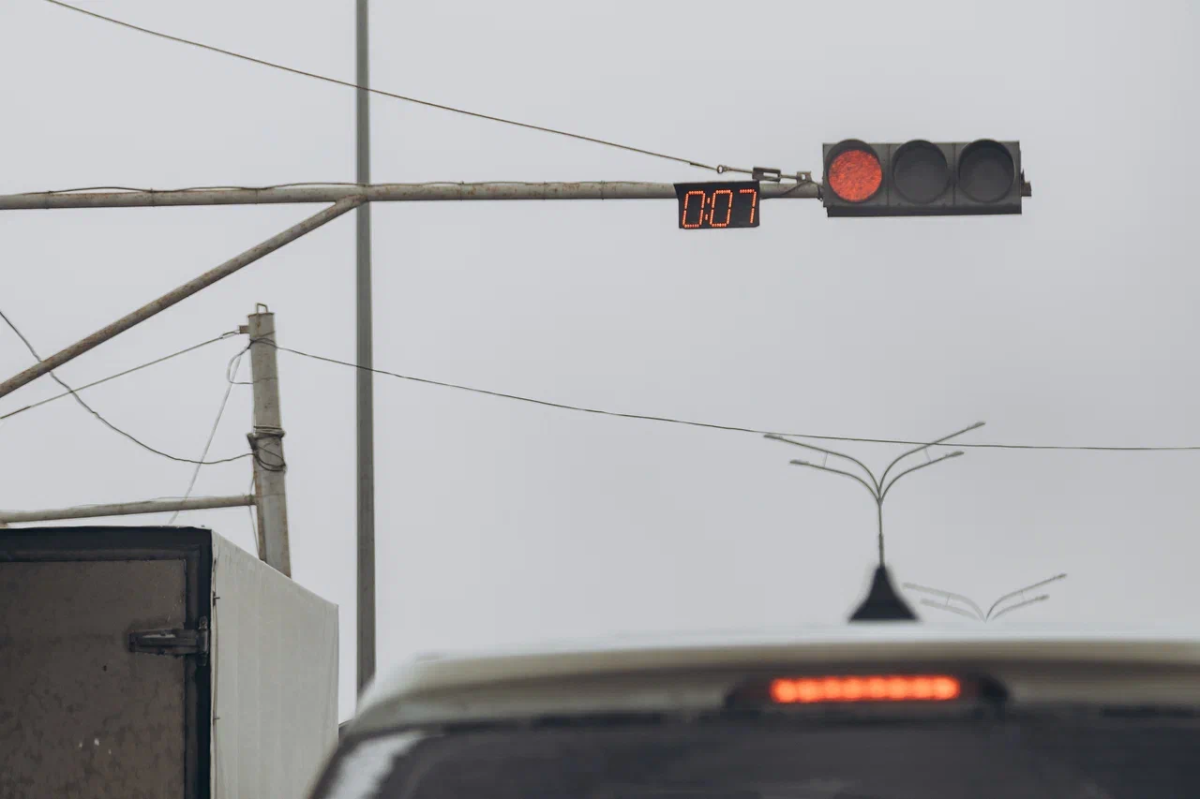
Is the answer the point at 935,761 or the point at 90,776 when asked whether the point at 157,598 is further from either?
the point at 935,761

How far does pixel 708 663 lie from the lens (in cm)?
230

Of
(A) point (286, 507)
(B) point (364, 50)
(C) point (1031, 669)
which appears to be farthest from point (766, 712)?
(A) point (286, 507)

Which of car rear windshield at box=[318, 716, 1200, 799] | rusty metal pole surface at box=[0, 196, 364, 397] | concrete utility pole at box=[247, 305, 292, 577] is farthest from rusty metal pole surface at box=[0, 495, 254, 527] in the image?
car rear windshield at box=[318, 716, 1200, 799]

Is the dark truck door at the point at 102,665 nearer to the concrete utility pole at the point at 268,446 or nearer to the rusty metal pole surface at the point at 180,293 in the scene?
the rusty metal pole surface at the point at 180,293

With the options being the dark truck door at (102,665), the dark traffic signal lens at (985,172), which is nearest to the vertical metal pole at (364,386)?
the dark traffic signal lens at (985,172)

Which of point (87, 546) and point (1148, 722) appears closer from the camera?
point (1148, 722)

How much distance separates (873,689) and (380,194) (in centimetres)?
988

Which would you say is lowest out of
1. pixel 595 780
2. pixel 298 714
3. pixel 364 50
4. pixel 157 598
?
pixel 298 714

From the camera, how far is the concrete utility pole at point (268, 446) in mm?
20438

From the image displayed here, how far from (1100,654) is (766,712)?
38 cm

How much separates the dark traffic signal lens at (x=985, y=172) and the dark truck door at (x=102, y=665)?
466cm

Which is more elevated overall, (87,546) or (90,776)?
(87,546)

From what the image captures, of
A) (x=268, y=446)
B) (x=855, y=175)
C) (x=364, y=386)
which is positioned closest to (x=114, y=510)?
(x=268, y=446)

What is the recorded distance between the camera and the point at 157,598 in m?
9.33
